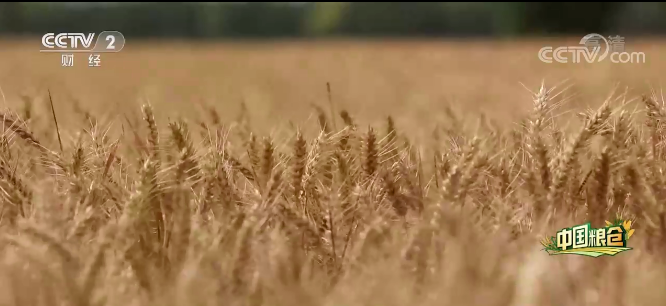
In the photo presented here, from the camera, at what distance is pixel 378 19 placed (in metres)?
19.8

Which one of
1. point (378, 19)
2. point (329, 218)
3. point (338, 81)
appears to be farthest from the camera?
point (378, 19)

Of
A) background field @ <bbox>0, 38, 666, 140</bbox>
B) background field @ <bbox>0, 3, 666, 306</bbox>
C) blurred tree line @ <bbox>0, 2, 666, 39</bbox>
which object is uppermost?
blurred tree line @ <bbox>0, 2, 666, 39</bbox>

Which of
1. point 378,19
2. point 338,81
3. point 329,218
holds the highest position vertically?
point 378,19

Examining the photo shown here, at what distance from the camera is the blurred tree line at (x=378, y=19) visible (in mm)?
14705

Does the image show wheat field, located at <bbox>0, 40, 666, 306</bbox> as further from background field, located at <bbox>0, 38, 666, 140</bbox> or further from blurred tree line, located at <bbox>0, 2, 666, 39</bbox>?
blurred tree line, located at <bbox>0, 2, 666, 39</bbox>

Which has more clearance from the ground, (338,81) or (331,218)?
(338,81)

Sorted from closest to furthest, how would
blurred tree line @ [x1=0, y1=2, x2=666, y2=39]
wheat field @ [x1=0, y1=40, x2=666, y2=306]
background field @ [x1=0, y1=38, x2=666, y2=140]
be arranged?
wheat field @ [x1=0, y1=40, x2=666, y2=306]
background field @ [x1=0, y1=38, x2=666, y2=140]
blurred tree line @ [x1=0, y1=2, x2=666, y2=39]

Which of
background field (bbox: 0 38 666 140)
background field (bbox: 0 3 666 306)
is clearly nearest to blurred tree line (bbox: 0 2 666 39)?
background field (bbox: 0 38 666 140)

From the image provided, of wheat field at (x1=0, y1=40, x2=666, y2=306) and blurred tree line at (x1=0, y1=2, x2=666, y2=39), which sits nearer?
wheat field at (x1=0, y1=40, x2=666, y2=306)

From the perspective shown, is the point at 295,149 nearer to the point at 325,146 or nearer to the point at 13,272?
the point at 325,146

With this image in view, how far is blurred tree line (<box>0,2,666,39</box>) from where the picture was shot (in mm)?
14705

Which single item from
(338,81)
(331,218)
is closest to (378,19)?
(338,81)

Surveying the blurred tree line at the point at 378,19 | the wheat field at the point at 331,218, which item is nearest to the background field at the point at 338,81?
the wheat field at the point at 331,218

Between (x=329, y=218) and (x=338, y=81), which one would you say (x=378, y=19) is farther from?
(x=329, y=218)
